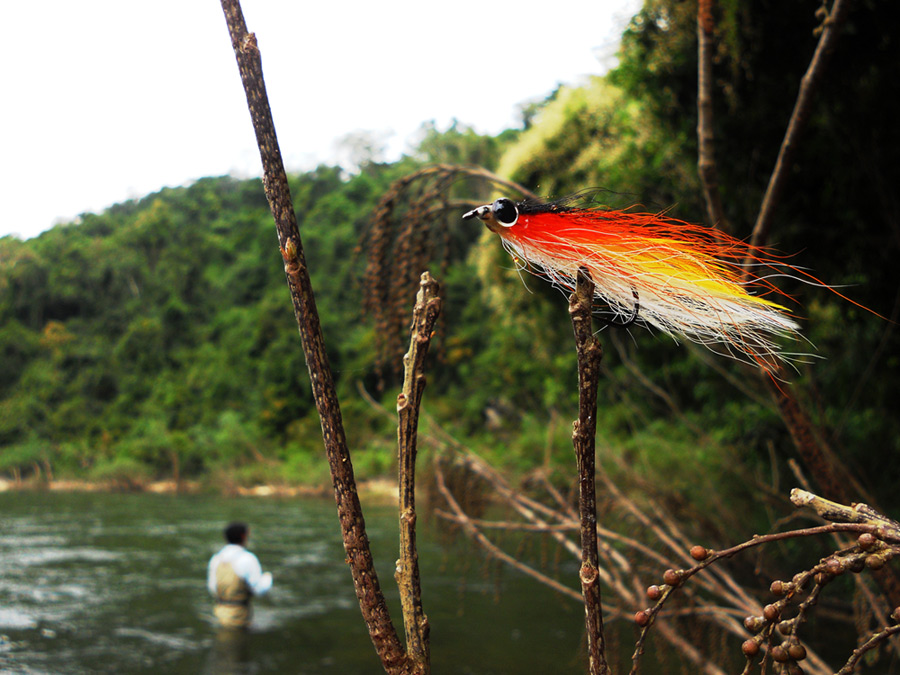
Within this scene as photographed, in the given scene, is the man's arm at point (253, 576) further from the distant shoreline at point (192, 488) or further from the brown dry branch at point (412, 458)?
the distant shoreline at point (192, 488)

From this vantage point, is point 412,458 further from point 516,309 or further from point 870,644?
point 516,309

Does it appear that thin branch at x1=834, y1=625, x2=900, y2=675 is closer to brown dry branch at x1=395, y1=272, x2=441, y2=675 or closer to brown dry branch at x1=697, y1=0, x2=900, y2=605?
brown dry branch at x1=395, y1=272, x2=441, y2=675

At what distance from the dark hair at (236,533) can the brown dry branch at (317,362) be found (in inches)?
255

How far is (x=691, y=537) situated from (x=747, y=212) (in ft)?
8.26

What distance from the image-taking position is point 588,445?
65 cm

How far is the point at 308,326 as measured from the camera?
0.67 metres

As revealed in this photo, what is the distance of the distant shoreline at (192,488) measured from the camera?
20.2 metres

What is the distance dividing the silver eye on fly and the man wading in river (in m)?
6.29

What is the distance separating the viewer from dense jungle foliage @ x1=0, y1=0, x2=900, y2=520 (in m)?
3.37

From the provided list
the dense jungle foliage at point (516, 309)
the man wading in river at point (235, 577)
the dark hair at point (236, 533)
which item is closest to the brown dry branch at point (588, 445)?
the dense jungle foliage at point (516, 309)

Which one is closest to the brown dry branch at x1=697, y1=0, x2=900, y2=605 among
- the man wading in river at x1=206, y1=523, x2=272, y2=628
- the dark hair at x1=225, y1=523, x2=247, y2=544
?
the man wading in river at x1=206, y1=523, x2=272, y2=628

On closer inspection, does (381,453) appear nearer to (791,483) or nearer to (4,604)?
(4,604)

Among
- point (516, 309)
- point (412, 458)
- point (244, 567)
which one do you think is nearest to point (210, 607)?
point (244, 567)

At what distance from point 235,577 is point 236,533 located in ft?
1.36
